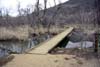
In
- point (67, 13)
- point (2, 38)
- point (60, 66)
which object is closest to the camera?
point (60, 66)

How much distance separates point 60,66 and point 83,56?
3.47 ft

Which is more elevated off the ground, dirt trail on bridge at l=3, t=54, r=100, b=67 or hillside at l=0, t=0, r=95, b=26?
hillside at l=0, t=0, r=95, b=26

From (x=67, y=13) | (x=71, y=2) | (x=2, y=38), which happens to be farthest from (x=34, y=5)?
(x=71, y=2)

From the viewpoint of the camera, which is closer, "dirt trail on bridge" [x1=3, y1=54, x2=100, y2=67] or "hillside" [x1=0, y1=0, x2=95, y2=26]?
"dirt trail on bridge" [x1=3, y1=54, x2=100, y2=67]

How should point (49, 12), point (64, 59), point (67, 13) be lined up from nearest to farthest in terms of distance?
point (64, 59), point (67, 13), point (49, 12)

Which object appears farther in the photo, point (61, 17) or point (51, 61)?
point (61, 17)

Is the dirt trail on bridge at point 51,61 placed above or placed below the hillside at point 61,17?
Answer: below

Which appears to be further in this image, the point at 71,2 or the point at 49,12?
the point at 71,2

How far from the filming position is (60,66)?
4590 mm

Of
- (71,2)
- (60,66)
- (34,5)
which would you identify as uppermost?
(71,2)

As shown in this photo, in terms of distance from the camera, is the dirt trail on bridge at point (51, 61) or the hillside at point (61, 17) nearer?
the dirt trail on bridge at point (51, 61)

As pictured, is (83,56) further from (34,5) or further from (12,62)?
(34,5)

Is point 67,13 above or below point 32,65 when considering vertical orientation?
above

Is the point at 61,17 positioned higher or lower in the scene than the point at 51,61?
higher
